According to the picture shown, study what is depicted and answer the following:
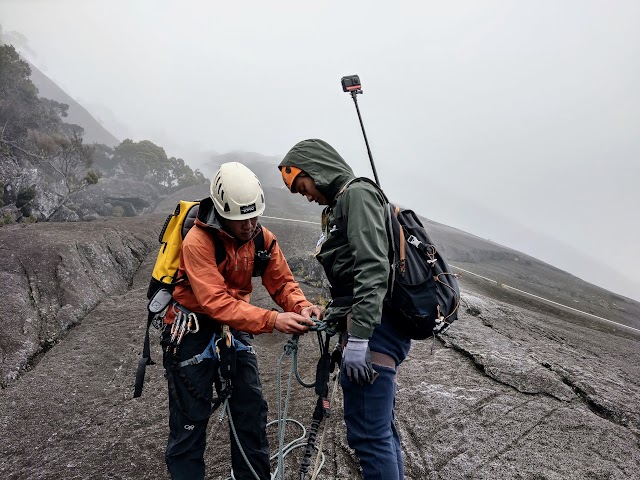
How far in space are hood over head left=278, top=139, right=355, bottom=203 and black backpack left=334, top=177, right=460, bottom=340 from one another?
0.22 metres

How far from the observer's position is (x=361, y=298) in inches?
97.3

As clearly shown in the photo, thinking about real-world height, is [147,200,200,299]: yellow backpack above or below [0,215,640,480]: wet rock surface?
above

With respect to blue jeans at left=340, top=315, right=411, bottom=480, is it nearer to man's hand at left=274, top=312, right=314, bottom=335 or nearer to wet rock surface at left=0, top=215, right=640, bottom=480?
man's hand at left=274, top=312, right=314, bottom=335

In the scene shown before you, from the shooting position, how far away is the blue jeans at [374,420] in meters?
2.63

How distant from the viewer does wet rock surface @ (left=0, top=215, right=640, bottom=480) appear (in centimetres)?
389

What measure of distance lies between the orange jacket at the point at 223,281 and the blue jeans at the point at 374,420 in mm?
839

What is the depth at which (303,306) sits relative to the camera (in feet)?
11.8

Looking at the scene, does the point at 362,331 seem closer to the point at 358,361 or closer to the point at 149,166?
the point at 358,361

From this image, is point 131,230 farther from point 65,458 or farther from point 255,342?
point 65,458

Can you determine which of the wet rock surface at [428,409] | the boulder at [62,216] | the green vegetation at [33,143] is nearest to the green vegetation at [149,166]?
the green vegetation at [33,143]

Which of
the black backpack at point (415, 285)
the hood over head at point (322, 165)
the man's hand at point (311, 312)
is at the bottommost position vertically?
the man's hand at point (311, 312)

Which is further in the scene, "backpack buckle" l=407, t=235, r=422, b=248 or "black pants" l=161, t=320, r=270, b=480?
"black pants" l=161, t=320, r=270, b=480

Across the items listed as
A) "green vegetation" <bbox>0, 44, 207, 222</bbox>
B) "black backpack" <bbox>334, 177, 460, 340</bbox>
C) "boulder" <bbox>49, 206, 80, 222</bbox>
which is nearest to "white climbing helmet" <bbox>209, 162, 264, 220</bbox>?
"black backpack" <bbox>334, 177, 460, 340</bbox>

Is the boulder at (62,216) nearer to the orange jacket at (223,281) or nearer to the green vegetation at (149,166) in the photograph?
the orange jacket at (223,281)
